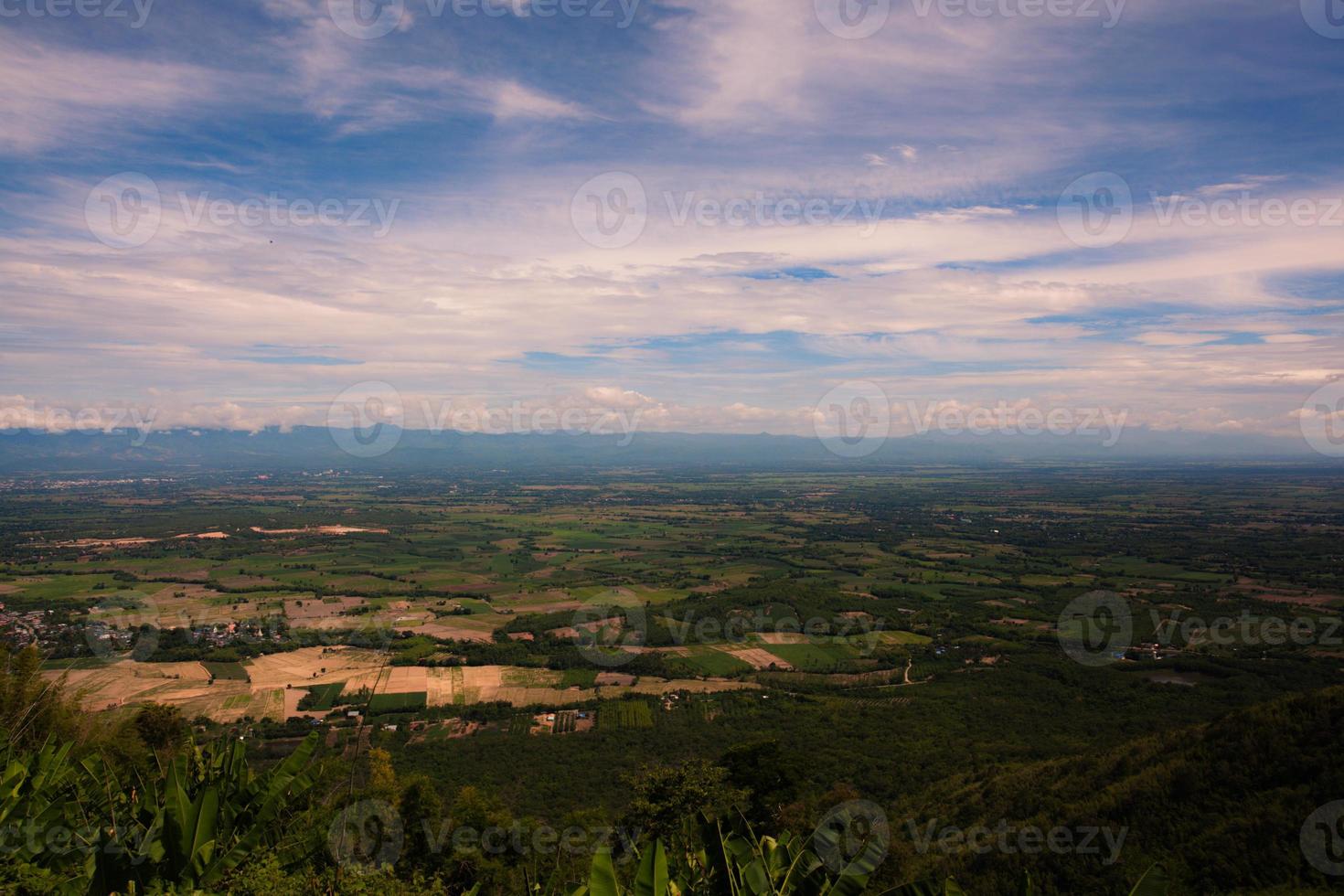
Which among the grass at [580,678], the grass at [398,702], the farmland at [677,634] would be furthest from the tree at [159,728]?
the grass at [580,678]

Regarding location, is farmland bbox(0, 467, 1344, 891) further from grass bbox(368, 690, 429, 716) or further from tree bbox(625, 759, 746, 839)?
tree bbox(625, 759, 746, 839)

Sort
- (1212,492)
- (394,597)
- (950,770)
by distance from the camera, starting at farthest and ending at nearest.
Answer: (1212,492) → (394,597) → (950,770)

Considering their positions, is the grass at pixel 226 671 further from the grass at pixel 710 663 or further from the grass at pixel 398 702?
the grass at pixel 710 663

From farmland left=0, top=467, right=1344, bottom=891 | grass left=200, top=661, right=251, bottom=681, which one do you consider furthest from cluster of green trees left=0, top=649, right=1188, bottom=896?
grass left=200, top=661, right=251, bottom=681

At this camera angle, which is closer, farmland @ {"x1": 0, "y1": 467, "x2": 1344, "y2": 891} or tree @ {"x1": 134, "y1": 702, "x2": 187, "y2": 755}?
tree @ {"x1": 134, "y1": 702, "x2": 187, "y2": 755}

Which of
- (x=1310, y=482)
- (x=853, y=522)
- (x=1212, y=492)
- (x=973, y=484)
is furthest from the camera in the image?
(x=973, y=484)

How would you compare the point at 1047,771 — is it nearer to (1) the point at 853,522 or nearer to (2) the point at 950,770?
(2) the point at 950,770

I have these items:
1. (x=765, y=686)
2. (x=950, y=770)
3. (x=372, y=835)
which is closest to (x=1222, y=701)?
(x=950, y=770)

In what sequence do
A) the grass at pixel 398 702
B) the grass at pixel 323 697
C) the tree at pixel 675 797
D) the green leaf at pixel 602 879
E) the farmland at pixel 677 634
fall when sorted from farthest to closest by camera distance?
the grass at pixel 323 697, the grass at pixel 398 702, the farmland at pixel 677 634, the tree at pixel 675 797, the green leaf at pixel 602 879

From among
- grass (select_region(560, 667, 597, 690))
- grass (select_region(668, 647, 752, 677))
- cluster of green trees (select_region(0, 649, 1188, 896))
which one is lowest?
grass (select_region(560, 667, 597, 690))

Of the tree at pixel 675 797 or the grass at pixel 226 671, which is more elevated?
the tree at pixel 675 797

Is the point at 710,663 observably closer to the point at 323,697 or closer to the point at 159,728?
the point at 323,697
